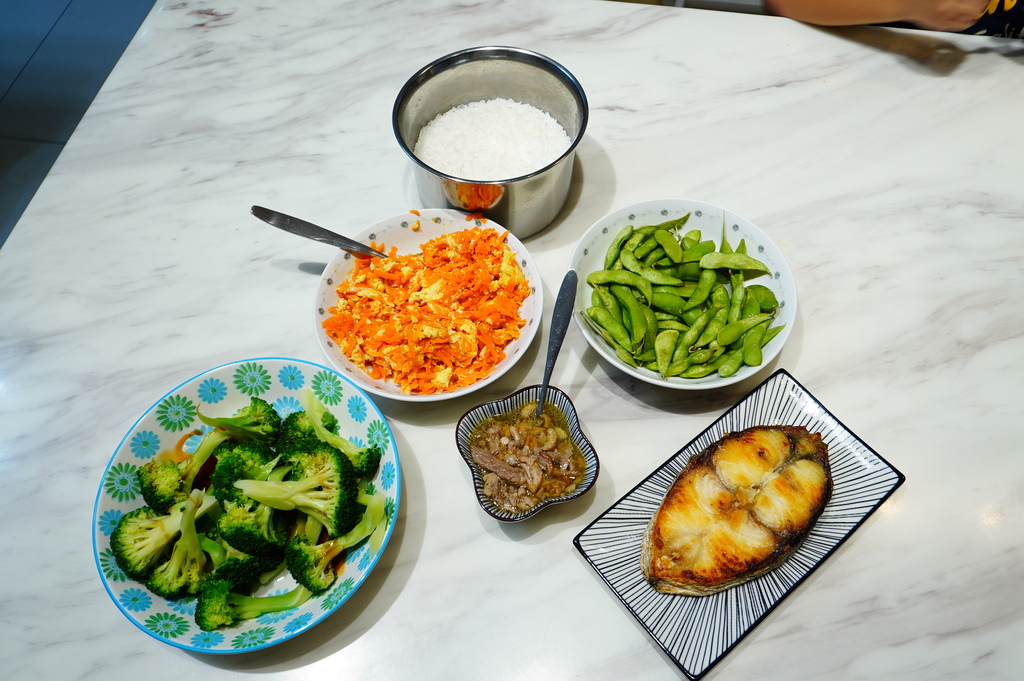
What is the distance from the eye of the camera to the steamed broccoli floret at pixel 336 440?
1.45 m

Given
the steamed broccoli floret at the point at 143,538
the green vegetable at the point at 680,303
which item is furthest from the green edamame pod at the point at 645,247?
the steamed broccoli floret at the point at 143,538

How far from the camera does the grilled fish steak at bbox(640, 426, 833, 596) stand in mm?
1305

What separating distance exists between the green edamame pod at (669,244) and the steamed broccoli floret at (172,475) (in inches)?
47.5

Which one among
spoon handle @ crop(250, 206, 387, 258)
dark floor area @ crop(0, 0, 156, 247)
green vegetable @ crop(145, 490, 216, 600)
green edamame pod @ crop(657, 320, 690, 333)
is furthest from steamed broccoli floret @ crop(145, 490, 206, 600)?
dark floor area @ crop(0, 0, 156, 247)

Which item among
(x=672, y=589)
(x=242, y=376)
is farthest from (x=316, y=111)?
(x=672, y=589)

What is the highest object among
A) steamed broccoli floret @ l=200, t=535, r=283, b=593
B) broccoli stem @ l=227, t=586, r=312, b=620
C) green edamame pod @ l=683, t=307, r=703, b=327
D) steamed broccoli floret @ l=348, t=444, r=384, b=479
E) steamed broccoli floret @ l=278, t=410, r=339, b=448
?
green edamame pod @ l=683, t=307, r=703, b=327

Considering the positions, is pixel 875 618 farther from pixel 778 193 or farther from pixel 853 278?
pixel 778 193

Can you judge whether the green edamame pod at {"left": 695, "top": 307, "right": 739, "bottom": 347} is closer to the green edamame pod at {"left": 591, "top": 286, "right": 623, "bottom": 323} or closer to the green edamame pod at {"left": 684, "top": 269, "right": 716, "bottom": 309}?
the green edamame pod at {"left": 684, "top": 269, "right": 716, "bottom": 309}

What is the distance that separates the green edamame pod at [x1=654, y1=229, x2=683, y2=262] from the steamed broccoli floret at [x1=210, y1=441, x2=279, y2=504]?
1.12m

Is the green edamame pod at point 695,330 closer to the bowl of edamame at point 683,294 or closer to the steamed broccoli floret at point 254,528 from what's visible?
the bowl of edamame at point 683,294

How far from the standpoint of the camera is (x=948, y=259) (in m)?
1.89

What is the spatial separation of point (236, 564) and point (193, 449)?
0.35 metres

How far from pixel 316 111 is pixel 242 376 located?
44.0 inches

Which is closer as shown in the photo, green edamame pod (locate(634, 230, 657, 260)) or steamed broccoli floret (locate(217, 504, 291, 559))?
steamed broccoli floret (locate(217, 504, 291, 559))
